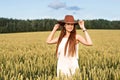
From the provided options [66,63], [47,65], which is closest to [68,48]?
[66,63]

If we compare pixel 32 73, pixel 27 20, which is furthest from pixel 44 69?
pixel 27 20

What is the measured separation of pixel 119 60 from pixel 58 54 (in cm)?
416

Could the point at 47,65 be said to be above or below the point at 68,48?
below

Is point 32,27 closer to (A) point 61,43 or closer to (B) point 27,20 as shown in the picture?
(B) point 27,20

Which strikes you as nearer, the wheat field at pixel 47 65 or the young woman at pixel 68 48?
the wheat field at pixel 47 65

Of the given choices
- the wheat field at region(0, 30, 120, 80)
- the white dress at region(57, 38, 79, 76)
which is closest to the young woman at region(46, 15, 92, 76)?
the white dress at region(57, 38, 79, 76)

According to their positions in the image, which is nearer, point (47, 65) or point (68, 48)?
point (68, 48)

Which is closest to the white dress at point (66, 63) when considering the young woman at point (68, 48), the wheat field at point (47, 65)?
the young woman at point (68, 48)

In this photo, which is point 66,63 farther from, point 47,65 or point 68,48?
point 47,65

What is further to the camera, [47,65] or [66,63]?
[47,65]

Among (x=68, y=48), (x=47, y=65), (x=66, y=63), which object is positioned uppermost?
(x=68, y=48)

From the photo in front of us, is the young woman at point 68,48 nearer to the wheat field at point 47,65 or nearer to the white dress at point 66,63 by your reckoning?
the white dress at point 66,63

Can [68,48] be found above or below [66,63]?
above

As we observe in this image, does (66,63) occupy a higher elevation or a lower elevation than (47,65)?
higher
